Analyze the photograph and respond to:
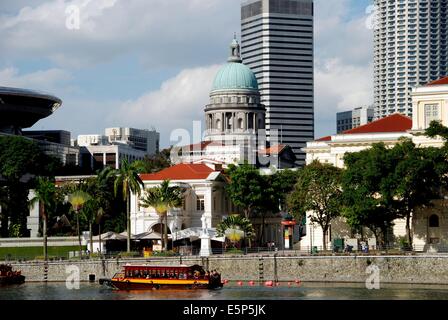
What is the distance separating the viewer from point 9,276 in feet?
284

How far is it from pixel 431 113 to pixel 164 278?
3350cm

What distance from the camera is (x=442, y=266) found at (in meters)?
79.6

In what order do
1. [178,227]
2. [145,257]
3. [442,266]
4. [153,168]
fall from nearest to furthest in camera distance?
1. [442,266]
2. [145,257]
3. [178,227]
4. [153,168]

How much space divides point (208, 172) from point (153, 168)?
4027 centimetres

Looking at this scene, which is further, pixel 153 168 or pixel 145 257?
pixel 153 168

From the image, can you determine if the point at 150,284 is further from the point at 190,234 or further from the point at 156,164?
the point at 156,164

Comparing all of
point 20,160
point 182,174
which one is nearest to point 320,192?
point 182,174

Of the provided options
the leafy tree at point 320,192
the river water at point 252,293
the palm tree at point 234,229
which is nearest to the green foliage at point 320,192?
the leafy tree at point 320,192

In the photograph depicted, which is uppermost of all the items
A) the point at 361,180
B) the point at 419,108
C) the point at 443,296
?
the point at 419,108

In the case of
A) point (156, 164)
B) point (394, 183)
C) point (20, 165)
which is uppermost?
point (156, 164)

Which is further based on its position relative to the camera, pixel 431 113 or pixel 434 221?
pixel 431 113

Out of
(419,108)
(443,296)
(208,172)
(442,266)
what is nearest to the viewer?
(443,296)
